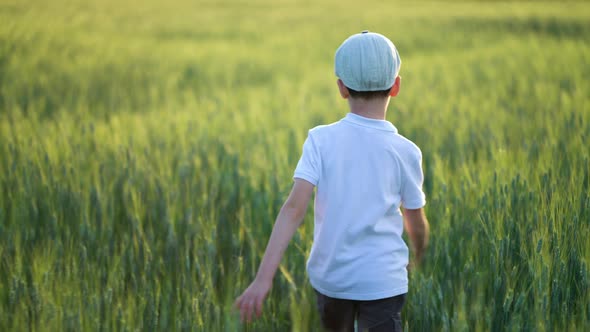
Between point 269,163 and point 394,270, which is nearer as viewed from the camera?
point 394,270

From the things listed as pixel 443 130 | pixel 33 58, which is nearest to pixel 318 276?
pixel 443 130

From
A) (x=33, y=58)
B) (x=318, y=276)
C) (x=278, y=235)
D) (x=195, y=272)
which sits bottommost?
(x=195, y=272)

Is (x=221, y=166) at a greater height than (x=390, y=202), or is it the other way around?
(x=390, y=202)

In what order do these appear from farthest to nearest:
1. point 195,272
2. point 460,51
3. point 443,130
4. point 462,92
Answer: point 460,51 < point 462,92 < point 443,130 < point 195,272

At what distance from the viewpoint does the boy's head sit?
47.6 inches

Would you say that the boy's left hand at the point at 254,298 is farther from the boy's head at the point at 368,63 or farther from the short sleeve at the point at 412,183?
the boy's head at the point at 368,63

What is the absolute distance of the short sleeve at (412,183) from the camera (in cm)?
129

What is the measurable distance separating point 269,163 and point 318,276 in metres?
1.60

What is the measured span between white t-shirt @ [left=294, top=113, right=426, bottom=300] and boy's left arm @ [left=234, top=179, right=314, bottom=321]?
0.04m

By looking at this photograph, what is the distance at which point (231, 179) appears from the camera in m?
2.66

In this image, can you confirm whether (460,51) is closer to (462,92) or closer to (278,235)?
(462,92)

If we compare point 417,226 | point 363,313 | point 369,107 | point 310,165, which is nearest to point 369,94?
point 369,107

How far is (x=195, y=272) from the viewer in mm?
1927

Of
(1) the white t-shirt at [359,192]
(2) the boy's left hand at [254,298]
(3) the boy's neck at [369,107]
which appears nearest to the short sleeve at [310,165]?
(1) the white t-shirt at [359,192]
